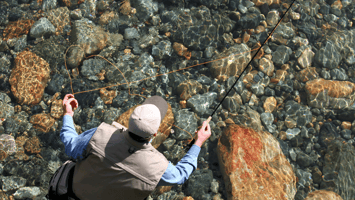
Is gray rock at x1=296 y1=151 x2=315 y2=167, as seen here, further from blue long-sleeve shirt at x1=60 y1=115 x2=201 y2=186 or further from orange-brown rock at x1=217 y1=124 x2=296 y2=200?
blue long-sleeve shirt at x1=60 y1=115 x2=201 y2=186

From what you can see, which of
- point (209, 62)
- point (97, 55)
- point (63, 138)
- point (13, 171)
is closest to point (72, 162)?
point (63, 138)

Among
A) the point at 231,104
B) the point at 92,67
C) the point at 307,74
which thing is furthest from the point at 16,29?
the point at 307,74

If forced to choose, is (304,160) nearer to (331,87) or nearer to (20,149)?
(331,87)

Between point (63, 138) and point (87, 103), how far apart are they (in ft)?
9.75

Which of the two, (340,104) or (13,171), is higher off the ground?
(340,104)

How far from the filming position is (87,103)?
5.38 meters

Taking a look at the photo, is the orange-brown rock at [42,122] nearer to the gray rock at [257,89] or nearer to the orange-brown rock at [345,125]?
the gray rock at [257,89]

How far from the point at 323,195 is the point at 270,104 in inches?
83.9

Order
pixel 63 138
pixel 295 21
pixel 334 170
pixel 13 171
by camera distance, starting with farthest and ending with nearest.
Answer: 1. pixel 295 21
2. pixel 334 170
3. pixel 13 171
4. pixel 63 138

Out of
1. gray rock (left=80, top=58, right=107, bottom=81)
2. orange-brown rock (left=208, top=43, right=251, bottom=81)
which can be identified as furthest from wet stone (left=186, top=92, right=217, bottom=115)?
gray rock (left=80, top=58, right=107, bottom=81)

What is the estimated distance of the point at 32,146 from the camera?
4820mm

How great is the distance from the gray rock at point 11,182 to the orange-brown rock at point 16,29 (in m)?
3.05

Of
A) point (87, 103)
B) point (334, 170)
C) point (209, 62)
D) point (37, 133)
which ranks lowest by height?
point (334, 170)

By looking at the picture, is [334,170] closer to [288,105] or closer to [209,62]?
[288,105]
